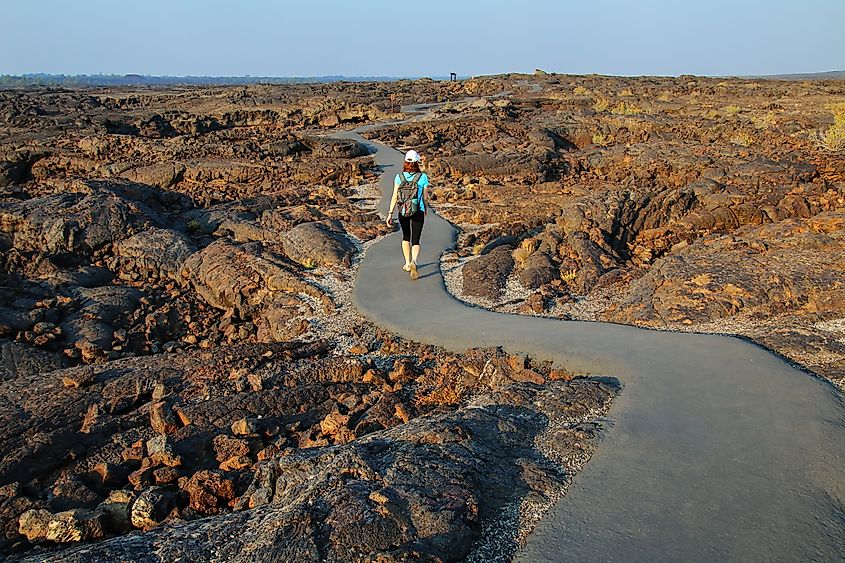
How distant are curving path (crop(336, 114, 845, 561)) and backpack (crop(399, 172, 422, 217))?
92.3 inches

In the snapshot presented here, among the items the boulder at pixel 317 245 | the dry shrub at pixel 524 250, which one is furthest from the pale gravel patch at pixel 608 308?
the boulder at pixel 317 245

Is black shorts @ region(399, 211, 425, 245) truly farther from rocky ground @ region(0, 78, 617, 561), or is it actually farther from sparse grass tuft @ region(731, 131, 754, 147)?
sparse grass tuft @ region(731, 131, 754, 147)

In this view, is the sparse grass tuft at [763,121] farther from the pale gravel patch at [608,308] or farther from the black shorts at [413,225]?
the black shorts at [413,225]

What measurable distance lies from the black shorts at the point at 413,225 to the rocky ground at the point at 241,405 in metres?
1.30

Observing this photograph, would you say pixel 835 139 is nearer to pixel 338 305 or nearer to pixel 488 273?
pixel 488 273

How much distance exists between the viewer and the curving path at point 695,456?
3.16 meters

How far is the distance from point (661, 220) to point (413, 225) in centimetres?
574

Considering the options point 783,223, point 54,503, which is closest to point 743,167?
point 783,223

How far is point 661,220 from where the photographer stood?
11328mm

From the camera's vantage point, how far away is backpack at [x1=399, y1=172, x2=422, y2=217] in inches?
319

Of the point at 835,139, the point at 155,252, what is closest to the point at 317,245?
the point at 155,252

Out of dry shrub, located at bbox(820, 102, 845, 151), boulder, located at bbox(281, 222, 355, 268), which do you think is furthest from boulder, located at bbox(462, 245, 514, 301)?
dry shrub, located at bbox(820, 102, 845, 151)

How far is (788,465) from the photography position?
12.5 feet

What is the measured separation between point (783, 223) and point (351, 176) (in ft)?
35.7
